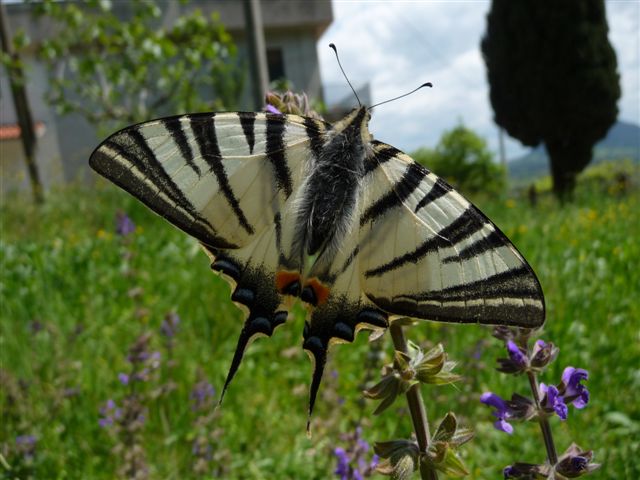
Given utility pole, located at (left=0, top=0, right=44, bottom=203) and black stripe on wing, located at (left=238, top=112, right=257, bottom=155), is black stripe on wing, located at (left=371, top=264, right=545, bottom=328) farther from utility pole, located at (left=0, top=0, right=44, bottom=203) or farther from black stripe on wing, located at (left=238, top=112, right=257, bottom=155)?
utility pole, located at (left=0, top=0, right=44, bottom=203)

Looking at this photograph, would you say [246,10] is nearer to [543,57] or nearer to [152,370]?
[152,370]

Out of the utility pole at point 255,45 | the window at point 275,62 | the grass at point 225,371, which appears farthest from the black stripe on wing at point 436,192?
the window at point 275,62

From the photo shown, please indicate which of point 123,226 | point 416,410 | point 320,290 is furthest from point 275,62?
point 416,410

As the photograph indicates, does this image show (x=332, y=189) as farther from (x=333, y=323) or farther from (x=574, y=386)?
(x=574, y=386)

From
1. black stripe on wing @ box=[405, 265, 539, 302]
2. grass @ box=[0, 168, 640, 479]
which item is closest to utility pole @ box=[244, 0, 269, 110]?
grass @ box=[0, 168, 640, 479]

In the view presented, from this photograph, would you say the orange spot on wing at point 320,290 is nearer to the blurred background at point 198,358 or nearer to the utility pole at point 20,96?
the blurred background at point 198,358

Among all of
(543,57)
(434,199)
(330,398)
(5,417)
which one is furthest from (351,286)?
(543,57)
